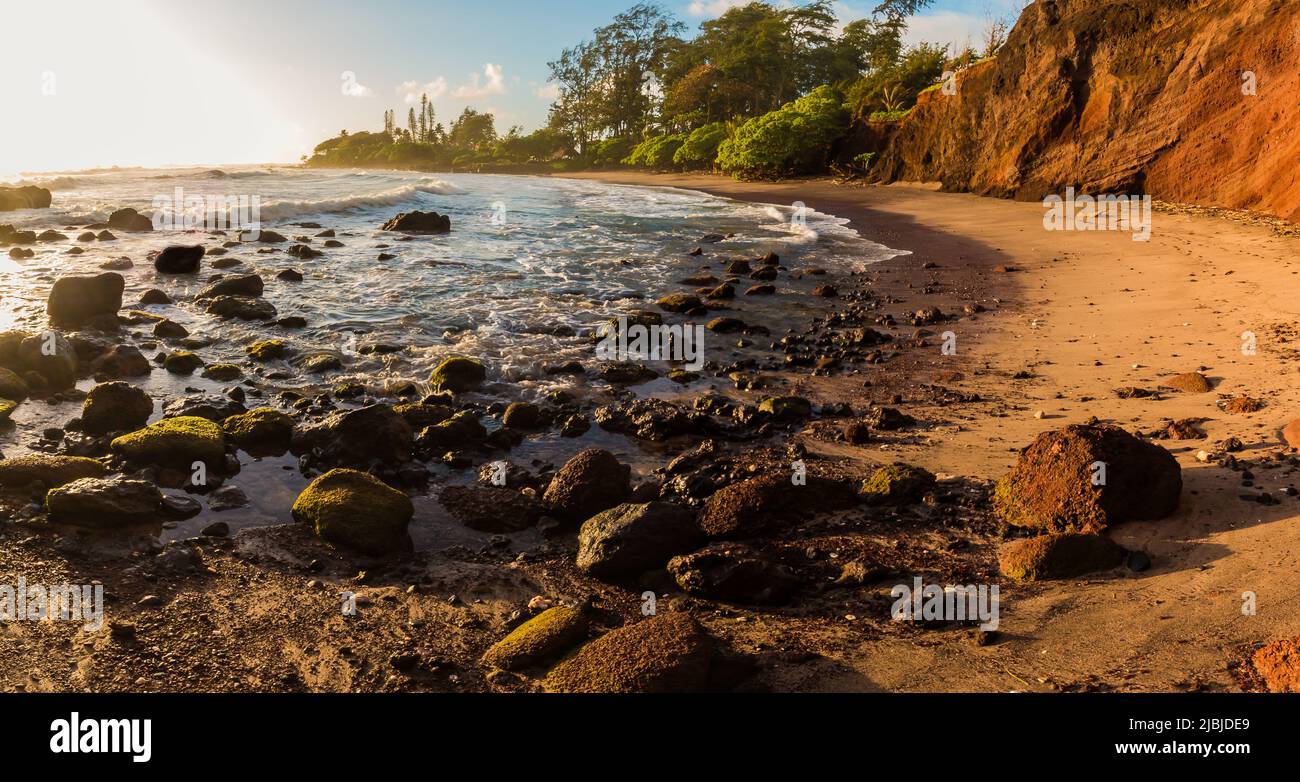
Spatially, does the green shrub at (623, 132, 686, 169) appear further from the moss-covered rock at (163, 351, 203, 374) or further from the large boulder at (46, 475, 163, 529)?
the large boulder at (46, 475, 163, 529)

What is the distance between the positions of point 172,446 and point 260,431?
31.5 inches

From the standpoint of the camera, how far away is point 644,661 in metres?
3.62

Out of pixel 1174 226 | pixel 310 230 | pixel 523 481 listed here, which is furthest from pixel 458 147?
pixel 523 481

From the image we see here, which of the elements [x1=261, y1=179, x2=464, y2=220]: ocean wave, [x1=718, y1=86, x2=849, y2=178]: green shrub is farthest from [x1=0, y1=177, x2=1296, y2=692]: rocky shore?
[x1=718, y1=86, x2=849, y2=178]: green shrub

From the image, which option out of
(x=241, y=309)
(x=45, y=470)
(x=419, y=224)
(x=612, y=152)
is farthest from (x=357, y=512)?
(x=612, y=152)

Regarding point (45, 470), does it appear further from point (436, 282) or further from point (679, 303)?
point (436, 282)

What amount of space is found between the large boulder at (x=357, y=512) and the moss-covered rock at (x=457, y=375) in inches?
124

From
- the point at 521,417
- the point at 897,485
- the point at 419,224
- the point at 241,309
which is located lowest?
the point at 897,485

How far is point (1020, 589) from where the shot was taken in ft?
14.5

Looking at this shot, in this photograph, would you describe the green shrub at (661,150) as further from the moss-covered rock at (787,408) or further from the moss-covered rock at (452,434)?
the moss-covered rock at (452,434)

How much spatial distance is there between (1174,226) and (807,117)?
26.3 metres

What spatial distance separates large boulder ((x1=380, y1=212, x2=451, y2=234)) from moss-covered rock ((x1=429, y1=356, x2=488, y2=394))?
14553 mm

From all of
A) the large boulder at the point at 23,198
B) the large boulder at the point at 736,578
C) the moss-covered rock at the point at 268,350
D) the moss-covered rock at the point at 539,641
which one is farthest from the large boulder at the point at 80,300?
the large boulder at the point at 23,198

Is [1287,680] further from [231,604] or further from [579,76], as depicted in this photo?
[579,76]
